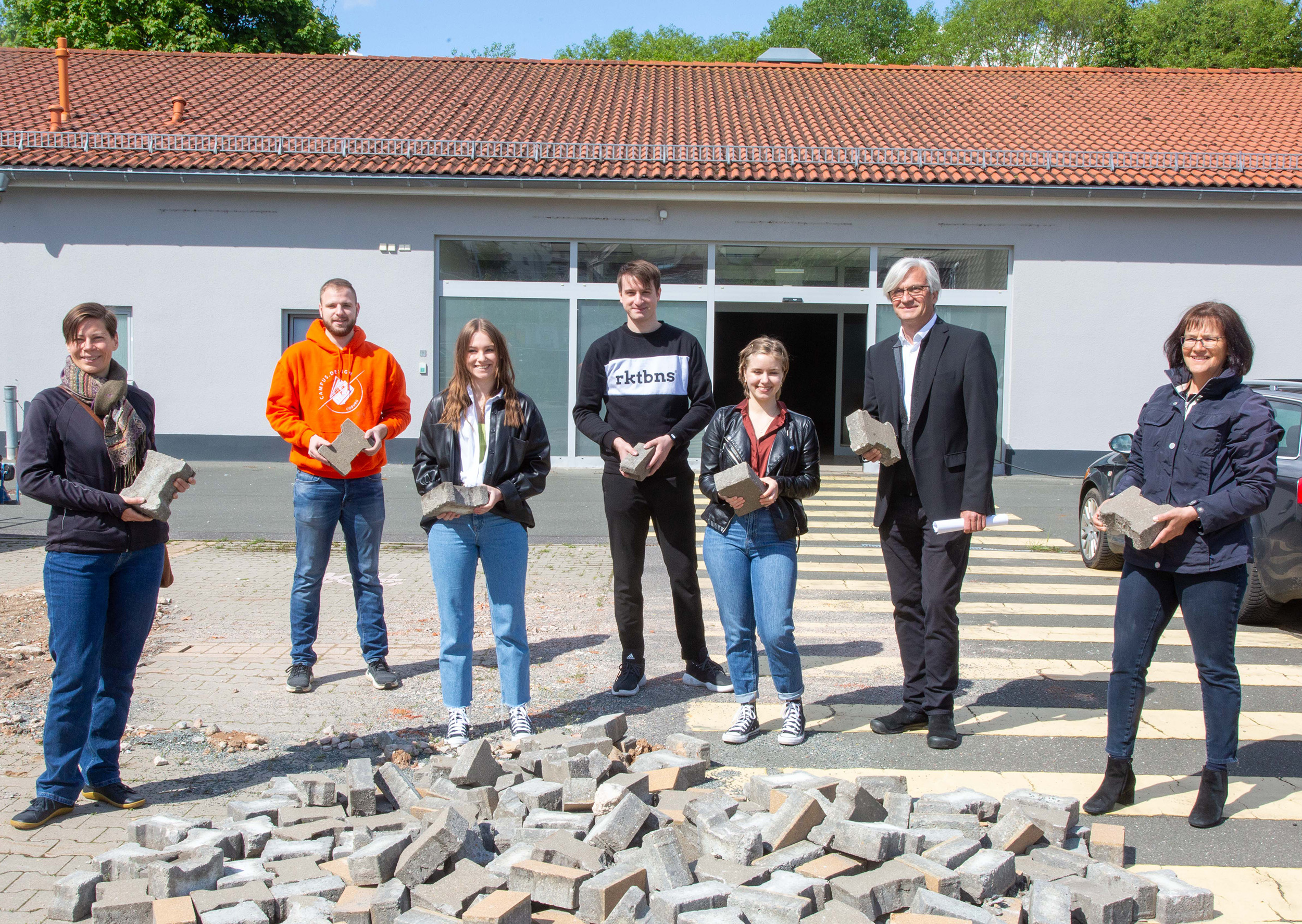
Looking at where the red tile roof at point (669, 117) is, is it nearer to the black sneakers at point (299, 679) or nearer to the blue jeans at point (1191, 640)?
the black sneakers at point (299, 679)

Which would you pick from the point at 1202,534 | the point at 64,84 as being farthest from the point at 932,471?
the point at 64,84

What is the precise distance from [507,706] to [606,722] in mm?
634

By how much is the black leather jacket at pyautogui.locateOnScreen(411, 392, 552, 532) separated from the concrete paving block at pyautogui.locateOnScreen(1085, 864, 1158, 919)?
8.88 ft

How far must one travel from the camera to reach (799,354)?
72.3 feet

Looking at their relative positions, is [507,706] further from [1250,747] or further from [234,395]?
[234,395]

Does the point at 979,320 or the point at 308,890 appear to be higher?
the point at 979,320

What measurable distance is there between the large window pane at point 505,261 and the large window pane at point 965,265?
5179mm

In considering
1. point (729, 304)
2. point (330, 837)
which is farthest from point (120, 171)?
point (330, 837)

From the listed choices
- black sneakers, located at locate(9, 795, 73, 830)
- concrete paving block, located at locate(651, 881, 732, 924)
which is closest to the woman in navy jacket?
concrete paving block, located at locate(651, 881, 732, 924)

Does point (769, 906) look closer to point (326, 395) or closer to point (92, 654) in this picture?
point (92, 654)

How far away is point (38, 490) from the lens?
3812 millimetres

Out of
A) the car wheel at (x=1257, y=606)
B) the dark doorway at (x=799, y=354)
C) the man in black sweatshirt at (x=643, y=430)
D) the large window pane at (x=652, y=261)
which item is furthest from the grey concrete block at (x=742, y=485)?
the dark doorway at (x=799, y=354)

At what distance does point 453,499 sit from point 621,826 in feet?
5.46

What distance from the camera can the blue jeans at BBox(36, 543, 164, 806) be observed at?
3.87m
